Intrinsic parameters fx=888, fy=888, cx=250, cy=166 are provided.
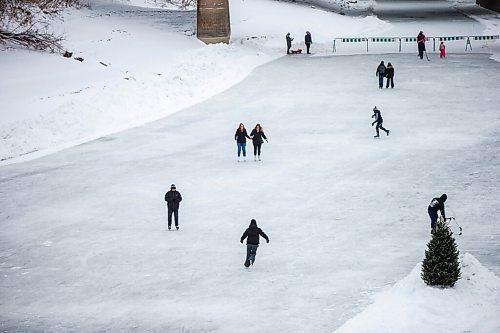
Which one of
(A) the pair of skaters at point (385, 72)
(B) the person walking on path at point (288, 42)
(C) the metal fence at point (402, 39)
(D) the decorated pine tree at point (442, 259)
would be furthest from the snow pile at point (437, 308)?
(C) the metal fence at point (402, 39)

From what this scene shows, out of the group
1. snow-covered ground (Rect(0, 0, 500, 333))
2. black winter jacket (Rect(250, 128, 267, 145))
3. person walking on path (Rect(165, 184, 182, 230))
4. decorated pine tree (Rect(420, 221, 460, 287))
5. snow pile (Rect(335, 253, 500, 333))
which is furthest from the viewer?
black winter jacket (Rect(250, 128, 267, 145))

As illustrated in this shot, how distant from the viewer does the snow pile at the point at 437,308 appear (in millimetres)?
13461

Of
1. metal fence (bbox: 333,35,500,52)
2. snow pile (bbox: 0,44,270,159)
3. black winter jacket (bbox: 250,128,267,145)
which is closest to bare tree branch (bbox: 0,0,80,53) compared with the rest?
snow pile (bbox: 0,44,270,159)

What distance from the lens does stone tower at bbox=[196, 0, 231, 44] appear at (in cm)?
4459

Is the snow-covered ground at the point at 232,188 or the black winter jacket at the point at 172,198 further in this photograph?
the black winter jacket at the point at 172,198

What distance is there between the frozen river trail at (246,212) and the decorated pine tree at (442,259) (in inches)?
52.2

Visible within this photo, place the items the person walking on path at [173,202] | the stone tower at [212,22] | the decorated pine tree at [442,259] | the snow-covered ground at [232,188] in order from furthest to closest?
the stone tower at [212,22], the person walking on path at [173,202], the snow-covered ground at [232,188], the decorated pine tree at [442,259]

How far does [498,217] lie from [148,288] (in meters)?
8.12

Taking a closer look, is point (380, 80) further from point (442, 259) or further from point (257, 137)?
point (442, 259)

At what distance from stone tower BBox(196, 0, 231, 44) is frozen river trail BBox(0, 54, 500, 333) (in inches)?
412

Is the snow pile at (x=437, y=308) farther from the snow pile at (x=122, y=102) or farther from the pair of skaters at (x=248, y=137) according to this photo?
the snow pile at (x=122, y=102)

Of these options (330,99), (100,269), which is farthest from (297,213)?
(330,99)

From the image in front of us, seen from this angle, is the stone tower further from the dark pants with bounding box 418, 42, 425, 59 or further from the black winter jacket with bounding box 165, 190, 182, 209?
the black winter jacket with bounding box 165, 190, 182, 209

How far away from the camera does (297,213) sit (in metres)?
20.5
